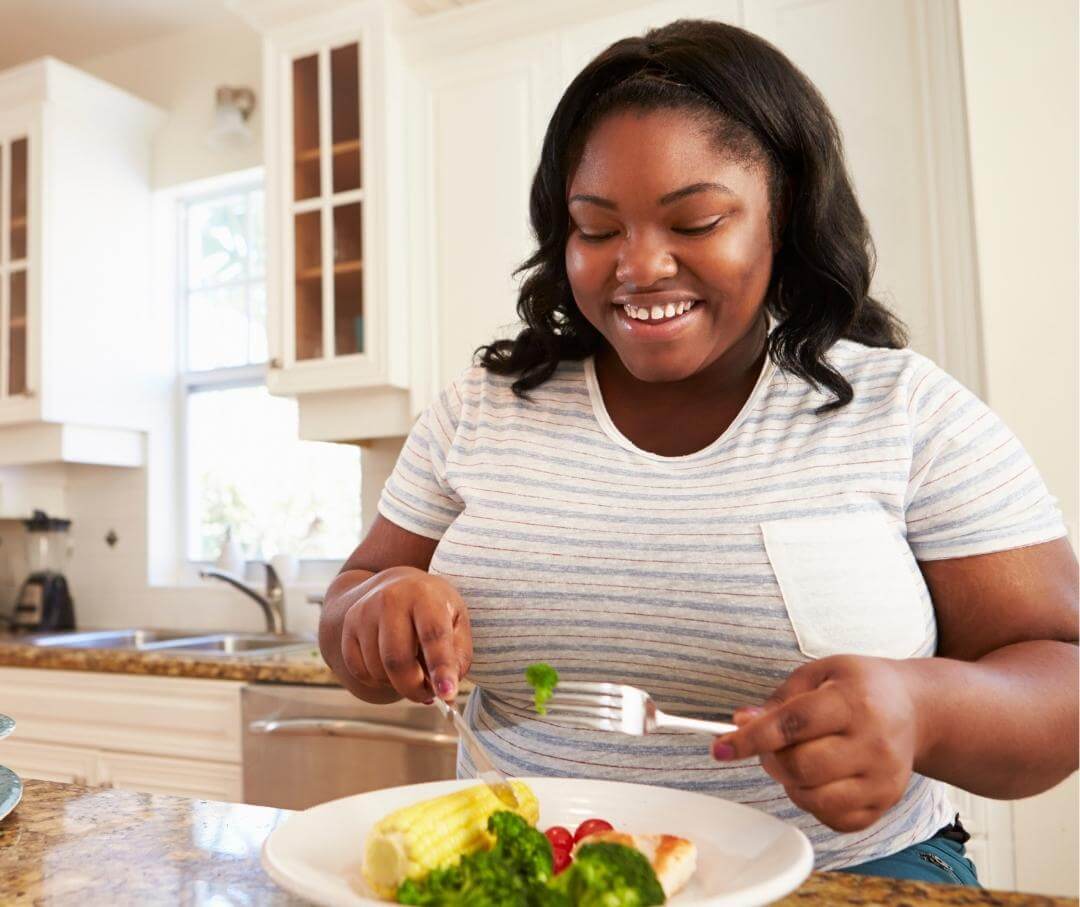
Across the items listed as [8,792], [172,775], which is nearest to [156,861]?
[8,792]

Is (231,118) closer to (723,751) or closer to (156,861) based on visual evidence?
(156,861)

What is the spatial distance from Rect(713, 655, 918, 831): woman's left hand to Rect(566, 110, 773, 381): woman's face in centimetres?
41

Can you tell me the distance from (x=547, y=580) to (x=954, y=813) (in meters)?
0.44

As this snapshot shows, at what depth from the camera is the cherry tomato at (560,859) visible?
67cm

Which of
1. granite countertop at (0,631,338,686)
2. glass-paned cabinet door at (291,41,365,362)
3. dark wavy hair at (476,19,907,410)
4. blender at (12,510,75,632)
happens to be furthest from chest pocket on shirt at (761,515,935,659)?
blender at (12,510,75,632)

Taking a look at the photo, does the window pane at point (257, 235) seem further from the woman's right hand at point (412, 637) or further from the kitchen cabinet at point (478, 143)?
the woman's right hand at point (412, 637)

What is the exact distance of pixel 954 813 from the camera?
980 millimetres

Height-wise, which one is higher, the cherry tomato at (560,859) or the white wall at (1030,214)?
the white wall at (1030,214)

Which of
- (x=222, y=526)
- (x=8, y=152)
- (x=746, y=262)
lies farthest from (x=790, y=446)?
(x=8, y=152)

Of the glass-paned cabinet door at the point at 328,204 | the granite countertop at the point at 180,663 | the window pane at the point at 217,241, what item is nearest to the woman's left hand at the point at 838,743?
the granite countertop at the point at 180,663

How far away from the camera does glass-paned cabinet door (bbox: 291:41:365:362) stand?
2.64 meters

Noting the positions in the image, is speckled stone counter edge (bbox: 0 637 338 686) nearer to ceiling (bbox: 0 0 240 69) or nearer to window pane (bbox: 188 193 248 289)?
window pane (bbox: 188 193 248 289)

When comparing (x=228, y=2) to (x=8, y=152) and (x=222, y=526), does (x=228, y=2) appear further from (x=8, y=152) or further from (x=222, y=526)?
(x=222, y=526)

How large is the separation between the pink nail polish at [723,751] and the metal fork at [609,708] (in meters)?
0.07
